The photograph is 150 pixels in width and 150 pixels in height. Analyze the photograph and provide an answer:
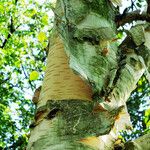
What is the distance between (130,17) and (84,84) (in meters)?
0.61

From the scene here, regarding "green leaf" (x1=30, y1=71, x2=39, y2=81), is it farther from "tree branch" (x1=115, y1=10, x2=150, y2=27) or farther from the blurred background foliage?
the blurred background foliage

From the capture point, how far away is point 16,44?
36.7 ft

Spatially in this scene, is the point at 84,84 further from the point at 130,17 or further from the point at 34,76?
the point at 34,76

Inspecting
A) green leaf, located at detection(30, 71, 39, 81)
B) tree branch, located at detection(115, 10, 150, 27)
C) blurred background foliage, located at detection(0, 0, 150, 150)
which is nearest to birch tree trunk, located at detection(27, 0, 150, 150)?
tree branch, located at detection(115, 10, 150, 27)

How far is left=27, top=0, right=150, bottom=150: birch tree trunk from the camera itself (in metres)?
1.07

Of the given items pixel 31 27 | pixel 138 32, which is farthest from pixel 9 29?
pixel 138 32

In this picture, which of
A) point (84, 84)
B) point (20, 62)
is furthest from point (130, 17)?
point (20, 62)

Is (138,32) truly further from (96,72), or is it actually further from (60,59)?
(96,72)

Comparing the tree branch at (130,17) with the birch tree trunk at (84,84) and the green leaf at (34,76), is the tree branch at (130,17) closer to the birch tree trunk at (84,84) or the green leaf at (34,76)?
the birch tree trunk at (84,84)

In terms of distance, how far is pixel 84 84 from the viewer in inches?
50.3

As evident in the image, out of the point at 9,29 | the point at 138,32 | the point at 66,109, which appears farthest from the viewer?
the point at 9,29

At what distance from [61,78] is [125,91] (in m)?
0.26

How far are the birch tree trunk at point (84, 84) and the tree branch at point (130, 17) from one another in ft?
0.25

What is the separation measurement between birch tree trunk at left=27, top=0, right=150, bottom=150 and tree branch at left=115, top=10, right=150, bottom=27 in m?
0.08
